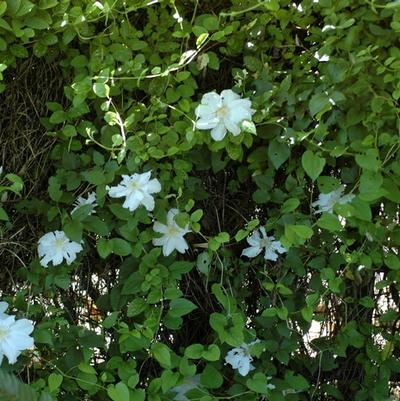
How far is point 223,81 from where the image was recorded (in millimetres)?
1994

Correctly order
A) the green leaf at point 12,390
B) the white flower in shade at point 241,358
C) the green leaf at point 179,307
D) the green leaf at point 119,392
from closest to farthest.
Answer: the green leaf at point 12,390, the green leaf at point 119,392, the green leaf at point 179,307, the white flower in shade at point 241,358

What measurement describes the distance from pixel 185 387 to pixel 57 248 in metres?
0.47

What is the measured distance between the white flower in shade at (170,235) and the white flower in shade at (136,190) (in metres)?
0.09

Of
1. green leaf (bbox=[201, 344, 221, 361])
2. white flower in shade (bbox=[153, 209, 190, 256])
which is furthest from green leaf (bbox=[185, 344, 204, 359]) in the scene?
white flower in shade (bbox=[153, 209, 190, 256])

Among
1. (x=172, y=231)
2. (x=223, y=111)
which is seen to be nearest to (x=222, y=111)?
(x=223, y=111)

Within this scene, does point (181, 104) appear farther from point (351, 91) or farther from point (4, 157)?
point (4, 157)

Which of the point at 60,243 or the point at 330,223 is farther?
the point at 60,243

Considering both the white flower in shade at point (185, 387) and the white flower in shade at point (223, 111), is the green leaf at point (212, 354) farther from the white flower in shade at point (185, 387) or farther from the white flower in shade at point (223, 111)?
the white flower in shade at point (223, 111)

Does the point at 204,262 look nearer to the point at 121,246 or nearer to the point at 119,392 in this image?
the point at 121,246

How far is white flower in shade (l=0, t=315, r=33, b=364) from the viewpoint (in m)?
1.63

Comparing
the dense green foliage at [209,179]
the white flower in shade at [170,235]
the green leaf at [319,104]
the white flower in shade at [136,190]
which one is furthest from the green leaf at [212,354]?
the green leaf at [319,104]

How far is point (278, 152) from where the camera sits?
5.81 feet

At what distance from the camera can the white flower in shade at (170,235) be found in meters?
1.77

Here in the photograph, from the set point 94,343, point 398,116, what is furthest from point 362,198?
point 94,343
